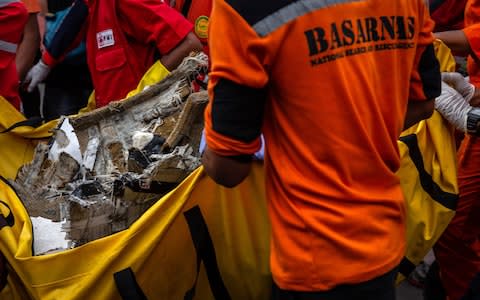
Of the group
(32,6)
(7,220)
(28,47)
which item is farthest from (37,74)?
(7,220)

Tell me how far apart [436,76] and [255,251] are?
746mm

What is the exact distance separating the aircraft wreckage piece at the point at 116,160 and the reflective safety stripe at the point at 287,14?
2.59 ft

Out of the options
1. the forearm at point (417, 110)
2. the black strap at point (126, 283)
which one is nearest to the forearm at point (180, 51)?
the black strap at point (126, 283)

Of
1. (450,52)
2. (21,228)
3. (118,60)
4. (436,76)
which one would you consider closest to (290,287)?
(436,76)

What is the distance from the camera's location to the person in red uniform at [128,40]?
2.89 m

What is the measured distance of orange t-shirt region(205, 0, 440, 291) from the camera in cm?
135

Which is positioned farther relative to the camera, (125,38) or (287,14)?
(125,38)

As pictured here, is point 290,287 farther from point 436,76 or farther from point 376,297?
point 436,76

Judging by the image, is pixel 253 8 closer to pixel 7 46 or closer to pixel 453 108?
pixel 453 108

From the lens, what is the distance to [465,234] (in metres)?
2.72

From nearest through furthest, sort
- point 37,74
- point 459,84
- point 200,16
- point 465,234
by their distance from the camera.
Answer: point 459,84 → point 465,234 → point 200,16 → point 37,74

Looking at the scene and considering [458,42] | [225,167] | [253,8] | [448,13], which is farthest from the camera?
[448,13]

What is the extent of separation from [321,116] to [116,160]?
0.96 m

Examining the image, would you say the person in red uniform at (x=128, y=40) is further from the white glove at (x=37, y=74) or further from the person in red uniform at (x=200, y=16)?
the white glove at (x=37, y=74)
